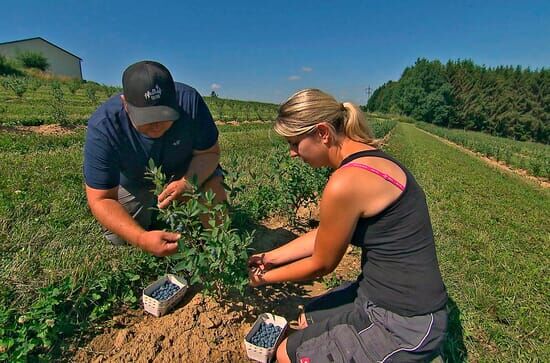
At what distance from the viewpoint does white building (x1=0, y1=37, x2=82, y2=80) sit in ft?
161

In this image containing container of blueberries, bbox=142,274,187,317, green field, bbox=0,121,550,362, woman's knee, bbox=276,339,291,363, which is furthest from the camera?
container of blueberries, bbox=142,274,187,317

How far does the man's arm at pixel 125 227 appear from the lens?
2115 millimetres

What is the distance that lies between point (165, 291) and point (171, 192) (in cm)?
87

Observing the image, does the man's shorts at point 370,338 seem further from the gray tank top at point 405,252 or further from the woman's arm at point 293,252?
the woman's arm at point 293,252

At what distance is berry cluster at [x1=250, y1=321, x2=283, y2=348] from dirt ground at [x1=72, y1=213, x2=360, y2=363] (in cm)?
19

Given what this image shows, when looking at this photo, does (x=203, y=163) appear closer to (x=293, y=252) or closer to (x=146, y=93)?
(x=146, y=93)

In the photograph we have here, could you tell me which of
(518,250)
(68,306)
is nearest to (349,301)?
(68,306)

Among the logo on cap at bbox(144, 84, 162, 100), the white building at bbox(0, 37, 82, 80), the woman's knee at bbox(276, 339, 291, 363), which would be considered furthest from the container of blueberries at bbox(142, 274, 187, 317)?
the white building at bbox(0, 37, 82, 80)

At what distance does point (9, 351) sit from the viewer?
1.95 meters

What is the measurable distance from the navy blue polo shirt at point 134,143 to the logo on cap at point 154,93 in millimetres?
464

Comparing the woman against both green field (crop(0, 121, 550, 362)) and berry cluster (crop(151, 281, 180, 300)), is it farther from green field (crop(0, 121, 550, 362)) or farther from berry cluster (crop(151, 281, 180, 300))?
berry cluster (crop(151, 281, 180, 300))

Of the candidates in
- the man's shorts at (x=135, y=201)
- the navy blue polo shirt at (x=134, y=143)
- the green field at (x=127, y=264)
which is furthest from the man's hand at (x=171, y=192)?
the man's shorts at (x=135, y=201)

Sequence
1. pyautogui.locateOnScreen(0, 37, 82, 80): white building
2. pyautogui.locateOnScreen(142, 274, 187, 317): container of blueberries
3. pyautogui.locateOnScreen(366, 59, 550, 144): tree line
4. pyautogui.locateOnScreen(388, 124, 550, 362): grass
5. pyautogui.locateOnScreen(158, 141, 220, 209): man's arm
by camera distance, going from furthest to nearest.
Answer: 1. pyautogui.locateOnScreen(366, 59, 550, 144): tree line
2. pyautogui.locateOnScreen(0, 37, 82, 80): white building
3. pyautogui.locateOnScreen(158, 141, 220, 209): man's arm
4. pyautogui.locateOnScreen(388, 124, 550, 362): grass
5. pyautogui.locateOnScreen(142, 274, 187, 317): container of blueberries

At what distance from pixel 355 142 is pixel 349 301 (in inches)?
41.7
